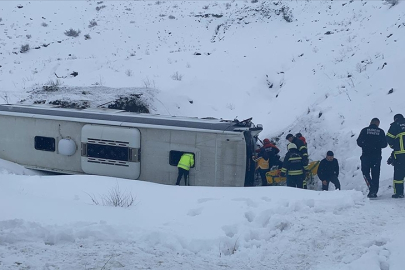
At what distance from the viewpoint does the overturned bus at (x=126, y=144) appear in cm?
1137

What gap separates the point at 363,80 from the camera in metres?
16.1

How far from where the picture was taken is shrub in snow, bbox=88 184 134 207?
7.23 m

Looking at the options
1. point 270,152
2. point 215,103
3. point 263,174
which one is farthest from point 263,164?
point 215,103

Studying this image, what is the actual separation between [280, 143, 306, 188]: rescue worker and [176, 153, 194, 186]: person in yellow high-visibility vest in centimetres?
235

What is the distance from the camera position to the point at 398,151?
9.67 m

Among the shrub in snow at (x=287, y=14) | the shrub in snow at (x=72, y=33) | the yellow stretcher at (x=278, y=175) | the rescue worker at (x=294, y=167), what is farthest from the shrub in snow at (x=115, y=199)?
the shrub in snow at (x=72, y=33)

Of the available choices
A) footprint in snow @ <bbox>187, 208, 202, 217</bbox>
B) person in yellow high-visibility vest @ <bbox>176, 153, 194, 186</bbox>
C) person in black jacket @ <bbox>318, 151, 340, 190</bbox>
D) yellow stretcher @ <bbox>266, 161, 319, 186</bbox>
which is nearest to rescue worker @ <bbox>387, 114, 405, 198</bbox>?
person in black jacket @ <bbox>318, 151, 340, 190</bbox>

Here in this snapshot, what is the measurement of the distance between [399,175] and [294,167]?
252 centimetres

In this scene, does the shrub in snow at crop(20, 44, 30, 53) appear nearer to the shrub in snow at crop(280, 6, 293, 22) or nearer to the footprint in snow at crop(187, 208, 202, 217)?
the shrub in snow at crop(280, 6, 293, 22)

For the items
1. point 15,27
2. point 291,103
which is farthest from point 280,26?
point 15,27

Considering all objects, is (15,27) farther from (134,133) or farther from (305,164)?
(305,164)

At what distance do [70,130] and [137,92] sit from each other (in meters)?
6.16

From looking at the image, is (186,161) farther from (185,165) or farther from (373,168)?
(373,168)

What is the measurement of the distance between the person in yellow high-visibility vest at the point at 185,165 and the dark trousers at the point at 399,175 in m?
4.67
